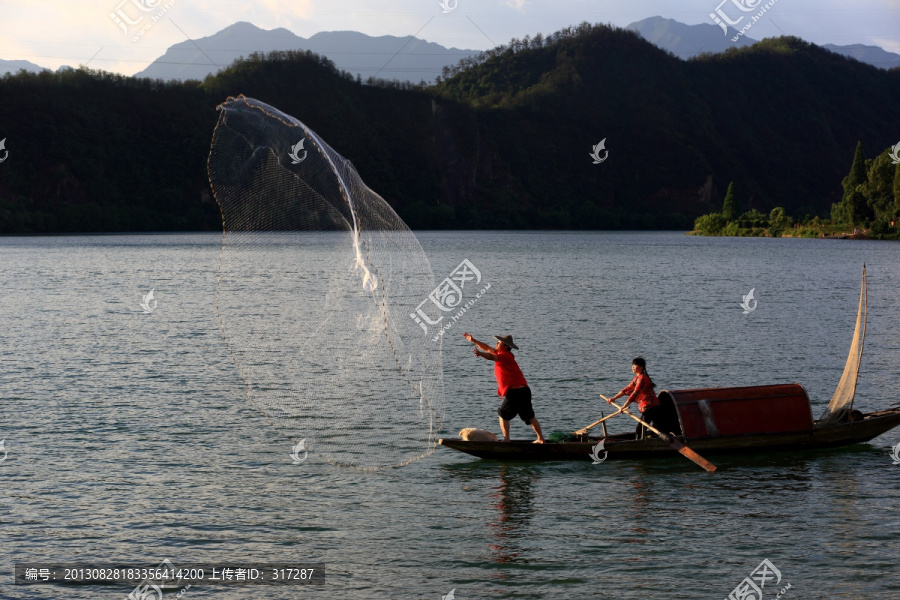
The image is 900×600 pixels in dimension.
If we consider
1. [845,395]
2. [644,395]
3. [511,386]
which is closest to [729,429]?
[644,395]

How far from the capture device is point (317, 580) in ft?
46.1

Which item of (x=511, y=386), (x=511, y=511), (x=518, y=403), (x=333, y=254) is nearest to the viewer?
(x=511, y=511)

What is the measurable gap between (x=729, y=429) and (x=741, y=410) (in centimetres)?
50

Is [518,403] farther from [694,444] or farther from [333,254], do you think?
[333,254]

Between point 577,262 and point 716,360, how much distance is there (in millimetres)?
68772

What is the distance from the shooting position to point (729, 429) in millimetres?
19781

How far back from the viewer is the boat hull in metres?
19.3

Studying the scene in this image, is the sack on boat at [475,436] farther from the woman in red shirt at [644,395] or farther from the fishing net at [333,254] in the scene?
the woman in red shirt at [644,395]

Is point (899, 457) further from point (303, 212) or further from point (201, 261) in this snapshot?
point (201, 261)

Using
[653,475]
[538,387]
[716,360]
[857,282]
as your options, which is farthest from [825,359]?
[857,282]

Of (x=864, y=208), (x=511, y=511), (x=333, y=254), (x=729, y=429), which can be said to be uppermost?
(x=864, y=208)

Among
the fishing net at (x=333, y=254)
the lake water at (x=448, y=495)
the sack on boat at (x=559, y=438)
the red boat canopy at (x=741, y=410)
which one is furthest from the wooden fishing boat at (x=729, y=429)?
the fishing net at (x=333, y=254)

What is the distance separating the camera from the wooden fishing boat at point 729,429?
19.4 m

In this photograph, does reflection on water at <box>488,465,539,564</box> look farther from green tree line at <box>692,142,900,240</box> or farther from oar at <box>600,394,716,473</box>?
green tree line at <box>692,142,900,240</box>
